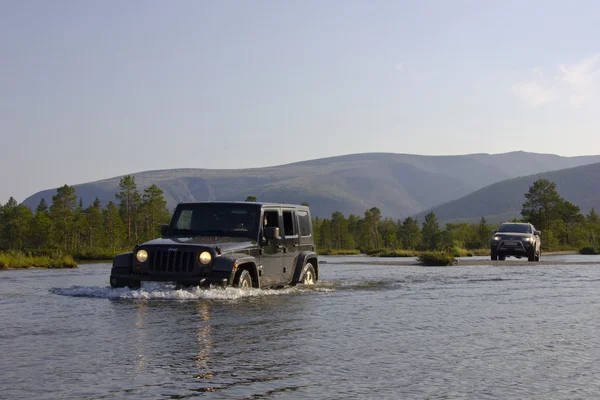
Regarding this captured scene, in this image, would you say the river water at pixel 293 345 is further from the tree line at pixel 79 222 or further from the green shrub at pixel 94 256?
the tree line at pixel 79 222

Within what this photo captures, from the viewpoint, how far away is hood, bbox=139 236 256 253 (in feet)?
42.2

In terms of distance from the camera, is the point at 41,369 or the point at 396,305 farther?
the point at 396,305

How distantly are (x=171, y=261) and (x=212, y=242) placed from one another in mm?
857

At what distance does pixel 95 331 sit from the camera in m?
8.72

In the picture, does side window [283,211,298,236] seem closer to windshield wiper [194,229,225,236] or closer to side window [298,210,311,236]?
side window [298,210,311,236]

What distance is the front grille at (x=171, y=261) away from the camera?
12.6 meters

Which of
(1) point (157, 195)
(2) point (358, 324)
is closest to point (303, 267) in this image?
(2) point (358, 324)

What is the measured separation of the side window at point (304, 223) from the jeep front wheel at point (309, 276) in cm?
73

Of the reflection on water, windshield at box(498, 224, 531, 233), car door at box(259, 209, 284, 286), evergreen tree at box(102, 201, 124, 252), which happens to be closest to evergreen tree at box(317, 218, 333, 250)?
evergreen tree at box(102, 201, 124, 252)

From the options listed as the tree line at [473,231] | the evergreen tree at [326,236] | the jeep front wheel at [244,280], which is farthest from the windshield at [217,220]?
the evergreen tree at [326,236]

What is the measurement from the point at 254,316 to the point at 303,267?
5.46m

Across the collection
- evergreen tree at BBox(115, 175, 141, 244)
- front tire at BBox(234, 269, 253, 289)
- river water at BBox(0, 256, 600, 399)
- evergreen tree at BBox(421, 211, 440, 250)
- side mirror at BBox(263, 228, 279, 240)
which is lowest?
river water at BBox(0, 256, 600, 399)

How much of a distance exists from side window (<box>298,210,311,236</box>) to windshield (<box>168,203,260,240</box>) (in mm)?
2021

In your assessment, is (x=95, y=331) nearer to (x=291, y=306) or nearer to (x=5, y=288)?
(x=291, y=306)
